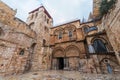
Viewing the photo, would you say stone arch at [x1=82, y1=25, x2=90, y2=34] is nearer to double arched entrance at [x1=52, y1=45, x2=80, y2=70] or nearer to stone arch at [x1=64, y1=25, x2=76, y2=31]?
stone arch at [x1=64, y1=25, x2=76, y2=31]

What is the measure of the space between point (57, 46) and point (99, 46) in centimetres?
755

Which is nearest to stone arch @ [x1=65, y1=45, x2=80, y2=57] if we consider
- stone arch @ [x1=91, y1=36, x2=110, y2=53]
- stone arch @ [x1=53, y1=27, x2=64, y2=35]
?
stone arch @ [x1=91, y1=36, x2=110, y2=53]

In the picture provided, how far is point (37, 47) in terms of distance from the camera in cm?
1265

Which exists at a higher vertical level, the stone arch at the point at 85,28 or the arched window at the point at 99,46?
the stone arch at the point at 85,28

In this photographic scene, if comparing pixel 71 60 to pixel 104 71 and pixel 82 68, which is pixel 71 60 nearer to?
pixel 82 68

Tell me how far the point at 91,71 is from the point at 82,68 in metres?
1.20

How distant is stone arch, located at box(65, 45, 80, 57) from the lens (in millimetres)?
12095

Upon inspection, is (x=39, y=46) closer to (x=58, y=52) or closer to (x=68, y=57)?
(x=58, y=52)

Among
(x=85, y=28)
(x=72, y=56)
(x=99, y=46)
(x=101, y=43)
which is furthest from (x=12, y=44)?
(x=85, y=28)

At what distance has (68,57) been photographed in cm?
1248

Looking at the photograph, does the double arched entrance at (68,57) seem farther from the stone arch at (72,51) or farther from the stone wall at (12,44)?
the stone wall at (12,44)

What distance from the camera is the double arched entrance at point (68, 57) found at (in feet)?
Result: 38.5

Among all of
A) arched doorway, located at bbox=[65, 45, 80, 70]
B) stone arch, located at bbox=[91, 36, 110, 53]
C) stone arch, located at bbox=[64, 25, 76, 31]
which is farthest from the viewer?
stone arch, located at bbox=[64, 25, 76, 31]

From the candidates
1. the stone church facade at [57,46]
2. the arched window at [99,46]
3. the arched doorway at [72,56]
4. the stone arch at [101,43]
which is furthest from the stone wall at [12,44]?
the arched window at [99,46]
